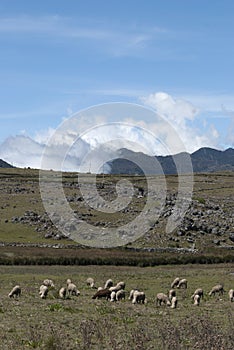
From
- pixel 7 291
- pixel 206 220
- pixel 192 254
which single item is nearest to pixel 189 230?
pixel 206 220

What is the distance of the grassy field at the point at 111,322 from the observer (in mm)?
19922

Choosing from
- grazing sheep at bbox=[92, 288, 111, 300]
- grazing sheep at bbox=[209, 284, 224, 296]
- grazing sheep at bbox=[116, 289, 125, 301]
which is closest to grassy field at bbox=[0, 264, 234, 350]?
grazing sheep at bbox=[116, 289, 125, 301]

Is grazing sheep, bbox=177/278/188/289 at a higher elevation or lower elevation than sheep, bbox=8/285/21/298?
lower

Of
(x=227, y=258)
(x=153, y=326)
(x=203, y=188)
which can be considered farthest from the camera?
(x=203, y=188)

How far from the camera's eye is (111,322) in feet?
81.7

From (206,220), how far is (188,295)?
5746 cm

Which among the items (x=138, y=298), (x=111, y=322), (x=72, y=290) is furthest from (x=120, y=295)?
(x=111, y=322)

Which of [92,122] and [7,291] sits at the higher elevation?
[92,122]

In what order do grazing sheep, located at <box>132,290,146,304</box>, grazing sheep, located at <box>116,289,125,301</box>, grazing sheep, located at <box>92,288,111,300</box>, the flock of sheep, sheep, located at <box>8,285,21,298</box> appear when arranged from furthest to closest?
grazing sheep, located at <box>92,288,111,300</box>
grazing sheep, located at <box>116,289,125,301</box>
sheep, located at <box>8,285,21,298</box>
grazing sheep, located at <box>132,290,146,304</box>
the flock of sheep

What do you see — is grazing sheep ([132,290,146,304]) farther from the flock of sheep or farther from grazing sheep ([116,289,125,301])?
grazing sheep ([116,289,125,301])

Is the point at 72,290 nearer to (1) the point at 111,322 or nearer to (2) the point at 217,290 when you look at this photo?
(2) the point at 217,290

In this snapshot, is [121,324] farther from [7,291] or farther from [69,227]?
[69,227]

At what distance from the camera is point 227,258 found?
225 ft

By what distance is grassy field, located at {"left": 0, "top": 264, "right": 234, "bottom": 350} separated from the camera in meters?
19.9
